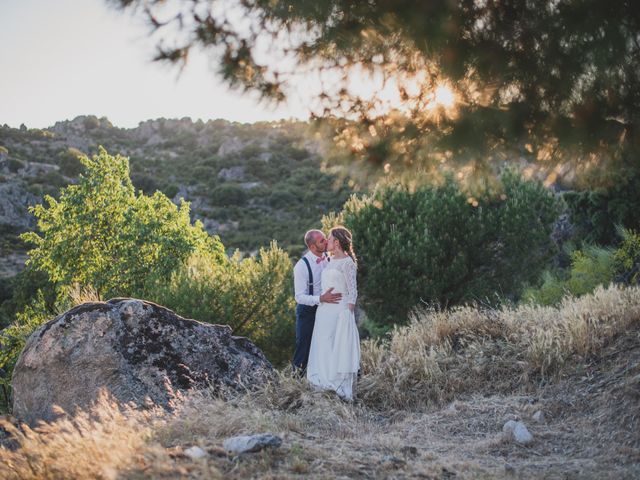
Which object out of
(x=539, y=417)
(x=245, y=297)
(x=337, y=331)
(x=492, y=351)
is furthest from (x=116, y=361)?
(x=245, y=297)

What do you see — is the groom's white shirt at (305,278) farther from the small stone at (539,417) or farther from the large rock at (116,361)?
the small stone at (539,417)

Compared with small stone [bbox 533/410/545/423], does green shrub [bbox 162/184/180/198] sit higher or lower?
higher

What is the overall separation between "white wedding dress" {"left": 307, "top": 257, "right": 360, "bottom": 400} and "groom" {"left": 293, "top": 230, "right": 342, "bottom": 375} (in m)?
0.28

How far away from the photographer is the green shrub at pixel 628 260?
13.5 meters

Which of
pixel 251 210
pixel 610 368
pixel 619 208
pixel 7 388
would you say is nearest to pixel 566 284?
pixel 619 208

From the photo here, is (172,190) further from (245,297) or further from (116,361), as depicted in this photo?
(116,361)

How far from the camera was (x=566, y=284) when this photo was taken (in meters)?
16.0

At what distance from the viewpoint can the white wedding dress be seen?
8430 mm

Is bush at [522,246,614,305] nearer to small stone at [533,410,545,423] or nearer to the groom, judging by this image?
the groom

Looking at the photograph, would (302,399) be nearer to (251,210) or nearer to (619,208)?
(619,208)

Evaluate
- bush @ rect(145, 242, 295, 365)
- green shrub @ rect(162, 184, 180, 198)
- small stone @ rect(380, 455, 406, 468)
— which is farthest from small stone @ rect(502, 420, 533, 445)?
green shrub @ rect(162, 184, 180, 198)

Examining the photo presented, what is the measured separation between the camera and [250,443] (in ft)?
16.2

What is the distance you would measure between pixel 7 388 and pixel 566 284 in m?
14.7

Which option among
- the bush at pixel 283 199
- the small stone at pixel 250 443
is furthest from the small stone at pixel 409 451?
the bush at pixel 283 199
